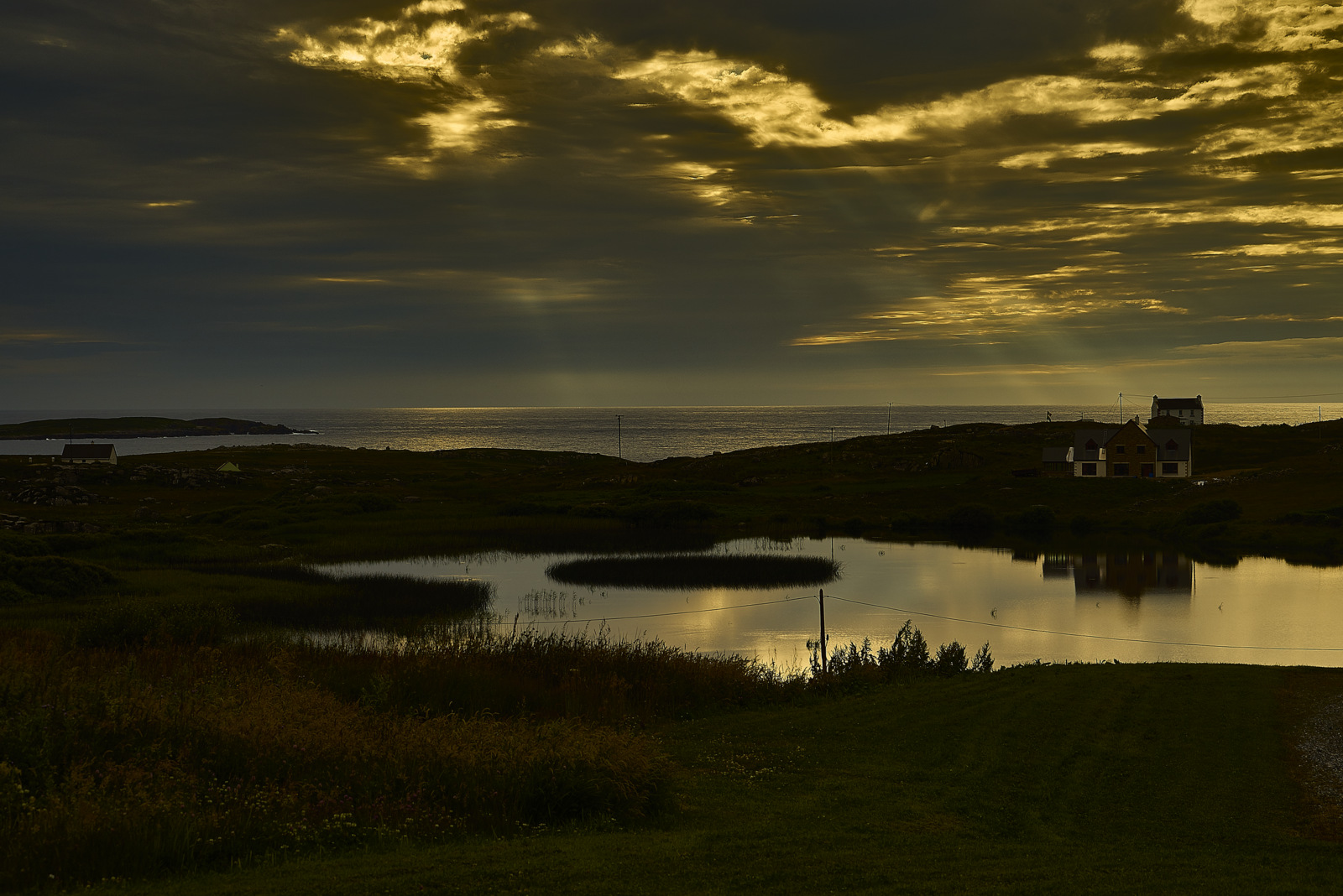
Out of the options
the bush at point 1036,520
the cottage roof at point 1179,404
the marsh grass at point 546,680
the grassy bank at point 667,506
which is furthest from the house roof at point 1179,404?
the marsh grass at point 546,680

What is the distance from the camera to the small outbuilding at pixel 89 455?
138 meters

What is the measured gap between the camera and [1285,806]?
15242mm

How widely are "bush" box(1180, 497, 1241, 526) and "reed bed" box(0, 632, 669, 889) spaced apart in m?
75.9

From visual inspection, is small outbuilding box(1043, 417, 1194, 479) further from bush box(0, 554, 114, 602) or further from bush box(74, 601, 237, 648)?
bush box(74, 601, 237, 648)

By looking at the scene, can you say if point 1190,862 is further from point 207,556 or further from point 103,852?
point 207,556

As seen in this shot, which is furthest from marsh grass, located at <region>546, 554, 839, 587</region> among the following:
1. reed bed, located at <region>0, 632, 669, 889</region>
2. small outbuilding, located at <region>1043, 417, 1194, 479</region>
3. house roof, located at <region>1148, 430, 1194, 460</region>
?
house roof, located at <region>1148, 430, 1194, 460</region>

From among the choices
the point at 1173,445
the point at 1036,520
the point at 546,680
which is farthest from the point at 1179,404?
the point at 546,680

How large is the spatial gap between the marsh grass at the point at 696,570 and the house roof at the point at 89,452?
10814 cm

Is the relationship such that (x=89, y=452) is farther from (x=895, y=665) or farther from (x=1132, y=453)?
(x=895, y=665)

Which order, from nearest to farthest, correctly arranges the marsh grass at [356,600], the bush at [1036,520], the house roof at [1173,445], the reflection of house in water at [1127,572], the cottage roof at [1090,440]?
the marsh grass at [356,600]
the reflection of house in water at [1127,572]
the bush at [1036,520]
the house roof at [1173,445]
the cottage roof at [1090,440]

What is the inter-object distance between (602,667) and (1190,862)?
1701cm

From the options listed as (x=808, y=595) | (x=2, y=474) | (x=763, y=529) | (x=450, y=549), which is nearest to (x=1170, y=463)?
(x=763, y=529)

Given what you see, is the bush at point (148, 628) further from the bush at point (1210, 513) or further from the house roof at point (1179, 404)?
the house roof at point (1179, 404)

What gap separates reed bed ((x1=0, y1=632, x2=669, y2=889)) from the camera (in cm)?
977
